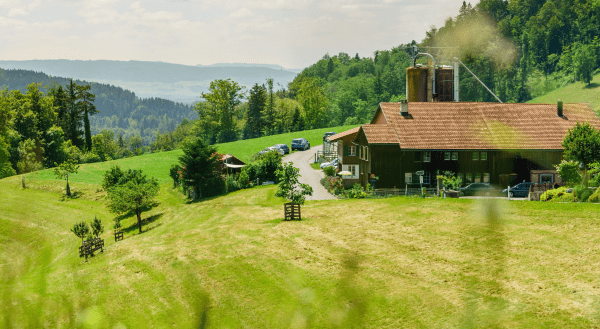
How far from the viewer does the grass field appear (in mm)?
121444

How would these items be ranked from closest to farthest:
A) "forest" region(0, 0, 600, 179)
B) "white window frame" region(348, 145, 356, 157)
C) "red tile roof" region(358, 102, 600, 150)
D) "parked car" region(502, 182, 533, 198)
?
1. "parked car" region(502, 182, 533, 198)
2. "red tile roof" region(358, 102, 600, 150)
3. "white window frame" region(348, 145, 356, 157)
4. "forest" region(0, 0, 600, 179)

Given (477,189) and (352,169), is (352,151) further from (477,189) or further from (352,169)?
(477,189)

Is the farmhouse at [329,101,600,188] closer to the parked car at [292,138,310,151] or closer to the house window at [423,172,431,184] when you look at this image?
the house window at [423,172,431,184]

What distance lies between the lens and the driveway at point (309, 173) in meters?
49.0

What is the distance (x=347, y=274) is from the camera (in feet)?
76.0

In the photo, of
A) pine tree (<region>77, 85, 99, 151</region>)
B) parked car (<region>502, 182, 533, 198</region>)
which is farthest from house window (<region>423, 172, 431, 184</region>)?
pine tree (<region>77, 85, 99, 151</region>)

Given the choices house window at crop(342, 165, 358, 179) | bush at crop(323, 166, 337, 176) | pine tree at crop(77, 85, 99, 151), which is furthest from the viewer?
pine tree at crop(77, 85, 99, 151)

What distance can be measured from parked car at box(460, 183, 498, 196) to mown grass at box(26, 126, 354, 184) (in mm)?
33179

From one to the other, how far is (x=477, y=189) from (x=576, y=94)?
103086mm

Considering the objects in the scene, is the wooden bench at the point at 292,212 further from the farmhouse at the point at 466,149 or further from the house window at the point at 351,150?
the house window at the point at 351,150

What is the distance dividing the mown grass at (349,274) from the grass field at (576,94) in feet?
346

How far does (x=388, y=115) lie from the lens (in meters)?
52.0

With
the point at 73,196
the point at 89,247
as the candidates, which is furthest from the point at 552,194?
the point at 73,196

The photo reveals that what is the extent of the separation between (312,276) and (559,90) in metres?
140
